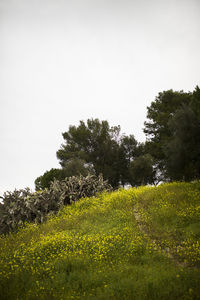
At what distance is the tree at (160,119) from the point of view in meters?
38.9

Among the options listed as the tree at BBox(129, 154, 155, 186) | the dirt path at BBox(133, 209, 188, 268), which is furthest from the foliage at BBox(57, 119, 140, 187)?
the dirt path at BBox(133, 209, 188, 268)

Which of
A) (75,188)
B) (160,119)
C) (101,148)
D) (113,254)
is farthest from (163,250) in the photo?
(101,148)

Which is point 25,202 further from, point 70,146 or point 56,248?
point 70,146

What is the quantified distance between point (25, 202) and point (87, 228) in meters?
7.18

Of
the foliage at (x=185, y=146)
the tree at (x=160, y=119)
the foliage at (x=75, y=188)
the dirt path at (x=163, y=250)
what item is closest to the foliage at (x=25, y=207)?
the foliage at (x=75, y=188)

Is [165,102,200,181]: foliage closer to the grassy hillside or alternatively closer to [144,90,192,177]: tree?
the grassy hillside

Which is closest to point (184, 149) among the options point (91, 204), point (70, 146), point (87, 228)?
point (91, 204)

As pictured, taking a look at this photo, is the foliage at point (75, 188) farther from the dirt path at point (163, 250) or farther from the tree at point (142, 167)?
the tree at point (142, 167)

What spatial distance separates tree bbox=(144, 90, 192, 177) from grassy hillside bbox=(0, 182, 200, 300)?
882 inches

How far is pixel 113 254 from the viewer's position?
10023 millimetres

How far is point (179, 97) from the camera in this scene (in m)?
40.0

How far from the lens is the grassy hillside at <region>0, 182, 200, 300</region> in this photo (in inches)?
286

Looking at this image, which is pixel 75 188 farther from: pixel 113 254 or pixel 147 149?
pixel 147 149

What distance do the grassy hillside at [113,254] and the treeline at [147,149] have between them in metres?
7.37
